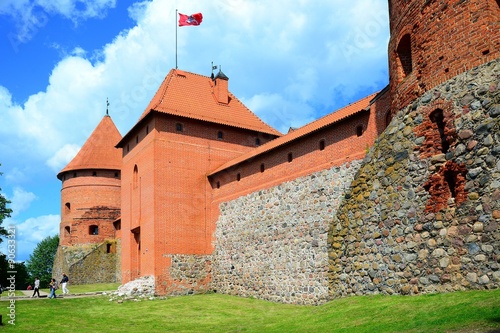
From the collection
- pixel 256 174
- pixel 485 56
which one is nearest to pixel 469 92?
pixel 485 56

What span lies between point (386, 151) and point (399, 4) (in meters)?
3.34

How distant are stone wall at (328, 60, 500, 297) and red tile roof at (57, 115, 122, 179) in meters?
25.0

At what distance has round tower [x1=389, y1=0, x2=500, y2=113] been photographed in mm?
9367

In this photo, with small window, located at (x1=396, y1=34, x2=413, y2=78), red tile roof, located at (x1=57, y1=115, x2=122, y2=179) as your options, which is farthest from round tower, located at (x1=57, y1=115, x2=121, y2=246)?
small window, located at (x1=396, y1=34, x2=413, y2=78)

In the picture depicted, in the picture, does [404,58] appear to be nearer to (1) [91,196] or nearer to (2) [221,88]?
(2) [221,88]

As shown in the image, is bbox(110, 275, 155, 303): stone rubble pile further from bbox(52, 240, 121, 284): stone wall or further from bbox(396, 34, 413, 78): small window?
bbox(396, 34, 413, 78): small window

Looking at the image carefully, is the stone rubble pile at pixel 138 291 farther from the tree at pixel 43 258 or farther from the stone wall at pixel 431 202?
the tree at pixel 43 258

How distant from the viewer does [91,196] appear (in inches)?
1336

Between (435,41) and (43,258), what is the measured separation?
57.7m

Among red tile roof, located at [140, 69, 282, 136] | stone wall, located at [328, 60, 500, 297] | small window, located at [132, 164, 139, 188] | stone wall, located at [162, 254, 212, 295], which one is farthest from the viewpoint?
small window, located at [132, 164, 139, 188]

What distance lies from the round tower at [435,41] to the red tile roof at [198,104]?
12.4 meters

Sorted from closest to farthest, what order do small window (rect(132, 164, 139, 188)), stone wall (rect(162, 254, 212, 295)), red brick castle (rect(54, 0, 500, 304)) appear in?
1. red brick castle (rect(54, 0, 500, 304))
2. stone wall (rect(162, 254, 212, 295))
3. small window (rect(132, 164, 139, 188))

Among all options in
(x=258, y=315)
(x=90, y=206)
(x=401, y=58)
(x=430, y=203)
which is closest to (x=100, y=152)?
(x=90, y=206)

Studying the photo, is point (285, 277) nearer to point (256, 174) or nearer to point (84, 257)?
point (256, 174)
